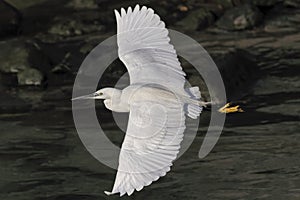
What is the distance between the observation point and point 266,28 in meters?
20.0

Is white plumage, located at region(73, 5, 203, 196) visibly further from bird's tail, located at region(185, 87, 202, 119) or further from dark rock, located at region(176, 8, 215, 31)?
dark rock, located at region(176, 8, 215, 31)

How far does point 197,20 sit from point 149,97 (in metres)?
10.4

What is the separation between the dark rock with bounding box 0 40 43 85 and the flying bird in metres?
6.61

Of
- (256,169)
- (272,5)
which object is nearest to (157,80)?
(256,169)

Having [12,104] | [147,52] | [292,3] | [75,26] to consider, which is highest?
[292,3]

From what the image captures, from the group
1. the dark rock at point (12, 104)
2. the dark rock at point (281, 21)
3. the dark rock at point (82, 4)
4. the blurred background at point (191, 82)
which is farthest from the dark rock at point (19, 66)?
the dark rock at point (281, 21)

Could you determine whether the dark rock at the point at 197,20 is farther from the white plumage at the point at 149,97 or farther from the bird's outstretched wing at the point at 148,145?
the bird's outstretched wing at the point at 148,145

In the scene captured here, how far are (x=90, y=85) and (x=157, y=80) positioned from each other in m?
6.74

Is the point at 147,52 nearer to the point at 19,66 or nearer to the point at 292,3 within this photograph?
the point at 19,66

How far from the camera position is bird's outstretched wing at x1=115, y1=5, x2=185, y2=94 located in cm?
1054

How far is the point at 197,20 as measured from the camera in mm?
20406

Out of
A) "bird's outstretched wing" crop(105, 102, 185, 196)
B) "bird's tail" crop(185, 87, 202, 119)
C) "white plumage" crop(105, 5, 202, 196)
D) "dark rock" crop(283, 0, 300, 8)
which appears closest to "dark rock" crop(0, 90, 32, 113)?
"white plumage" crop(105, 5, 202, 196)

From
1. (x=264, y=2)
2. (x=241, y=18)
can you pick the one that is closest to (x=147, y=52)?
(x=241, y=18)

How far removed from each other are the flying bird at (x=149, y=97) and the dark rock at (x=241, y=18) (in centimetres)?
957
